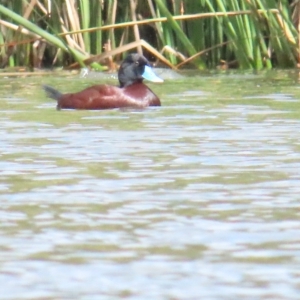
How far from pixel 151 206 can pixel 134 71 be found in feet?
17.1

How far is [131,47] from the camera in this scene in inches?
440

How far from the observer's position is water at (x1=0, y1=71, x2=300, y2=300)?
313 cm

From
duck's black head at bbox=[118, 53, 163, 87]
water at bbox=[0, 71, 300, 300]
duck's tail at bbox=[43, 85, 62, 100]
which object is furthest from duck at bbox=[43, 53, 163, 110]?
water at bbox=[0, 71, 300, 300]

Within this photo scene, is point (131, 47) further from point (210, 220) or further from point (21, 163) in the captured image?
point (210, 220)

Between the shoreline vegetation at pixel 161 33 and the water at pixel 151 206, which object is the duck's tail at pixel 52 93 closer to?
the water at pixel 151 206

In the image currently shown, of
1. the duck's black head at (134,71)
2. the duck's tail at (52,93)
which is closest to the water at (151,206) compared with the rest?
the duck's tail at (52,93)

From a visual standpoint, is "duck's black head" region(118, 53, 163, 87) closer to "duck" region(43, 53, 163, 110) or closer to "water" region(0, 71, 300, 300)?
"duck" region(43, 53, 163, 110)

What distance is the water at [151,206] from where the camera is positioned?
313 cm

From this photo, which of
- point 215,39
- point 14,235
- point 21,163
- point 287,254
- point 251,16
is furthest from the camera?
point 215,39

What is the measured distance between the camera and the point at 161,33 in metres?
11.7

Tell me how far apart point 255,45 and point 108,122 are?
4.16 metres

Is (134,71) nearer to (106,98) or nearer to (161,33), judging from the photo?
(106,98)

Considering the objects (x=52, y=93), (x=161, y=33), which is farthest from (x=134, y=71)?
(x=161, y=33)

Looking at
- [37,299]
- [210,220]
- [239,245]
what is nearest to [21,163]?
[210,220]
